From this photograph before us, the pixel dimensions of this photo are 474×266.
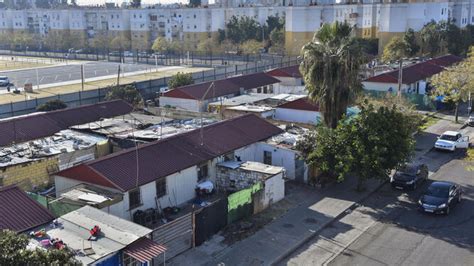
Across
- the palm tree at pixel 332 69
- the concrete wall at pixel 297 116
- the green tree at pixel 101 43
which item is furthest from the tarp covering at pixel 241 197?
the green tree at pixel 101 43

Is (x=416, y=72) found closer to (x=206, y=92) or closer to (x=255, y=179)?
(x=206, y=92)

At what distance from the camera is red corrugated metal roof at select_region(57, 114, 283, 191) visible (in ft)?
78.1

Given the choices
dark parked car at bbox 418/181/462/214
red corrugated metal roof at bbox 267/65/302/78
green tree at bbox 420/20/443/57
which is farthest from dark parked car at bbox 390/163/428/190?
green tree at bbox 420/20/443/57

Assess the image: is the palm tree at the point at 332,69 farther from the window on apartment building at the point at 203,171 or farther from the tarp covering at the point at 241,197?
the tarp covering at the point at 241,197

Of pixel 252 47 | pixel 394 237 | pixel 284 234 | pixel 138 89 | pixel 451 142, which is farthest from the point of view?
pixel 252 47

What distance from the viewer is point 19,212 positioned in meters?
19.4

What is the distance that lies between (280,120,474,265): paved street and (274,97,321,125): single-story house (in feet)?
39.9

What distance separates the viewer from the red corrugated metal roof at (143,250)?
16.9 m

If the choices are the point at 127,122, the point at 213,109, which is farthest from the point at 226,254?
the point at 213,109

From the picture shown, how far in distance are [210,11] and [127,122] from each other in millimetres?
88818

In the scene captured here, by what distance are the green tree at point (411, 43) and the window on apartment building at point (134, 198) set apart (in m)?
68.3

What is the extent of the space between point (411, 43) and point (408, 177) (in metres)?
61.6

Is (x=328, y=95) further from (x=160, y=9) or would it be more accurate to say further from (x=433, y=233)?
(x=160, y=9)

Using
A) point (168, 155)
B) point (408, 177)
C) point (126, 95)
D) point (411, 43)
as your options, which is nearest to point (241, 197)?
point (168, 155)
